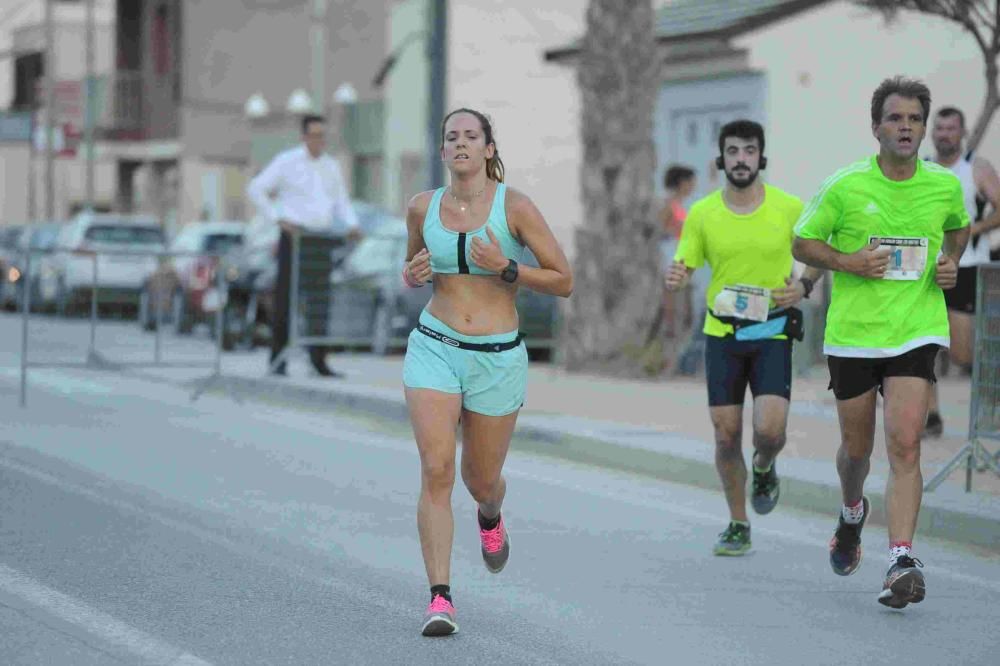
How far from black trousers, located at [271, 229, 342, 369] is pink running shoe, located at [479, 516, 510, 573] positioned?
9785 mm

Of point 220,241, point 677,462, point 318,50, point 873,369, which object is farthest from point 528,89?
point 873,369

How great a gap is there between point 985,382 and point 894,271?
9.32ft

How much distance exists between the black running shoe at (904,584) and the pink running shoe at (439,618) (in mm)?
1711

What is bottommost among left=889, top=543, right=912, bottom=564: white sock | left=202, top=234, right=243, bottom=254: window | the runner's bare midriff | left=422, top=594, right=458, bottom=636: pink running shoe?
left=202, top=234, right=243, bottom=254: window

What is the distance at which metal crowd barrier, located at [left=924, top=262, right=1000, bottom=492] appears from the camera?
10.6 metres

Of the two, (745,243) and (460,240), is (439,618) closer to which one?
(460,240)

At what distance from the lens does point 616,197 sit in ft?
63.7

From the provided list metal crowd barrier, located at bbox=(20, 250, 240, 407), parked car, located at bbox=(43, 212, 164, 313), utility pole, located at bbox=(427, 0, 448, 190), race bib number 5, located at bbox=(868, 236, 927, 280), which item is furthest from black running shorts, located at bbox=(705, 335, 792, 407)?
utility pole, located at bbox=(427, 0, 448, 190)

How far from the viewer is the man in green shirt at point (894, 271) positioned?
7.98 m

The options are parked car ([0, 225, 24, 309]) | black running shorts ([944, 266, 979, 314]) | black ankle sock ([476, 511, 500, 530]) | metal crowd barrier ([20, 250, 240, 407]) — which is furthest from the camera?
parked car ([0, 225, 24, 309])

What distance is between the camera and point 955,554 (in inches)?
377

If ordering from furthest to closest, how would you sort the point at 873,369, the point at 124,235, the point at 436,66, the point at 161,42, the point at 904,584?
the point at 161,42 → the point at 124,235 → the point at 436,66 → the point at 873,369 → the point at 904,584

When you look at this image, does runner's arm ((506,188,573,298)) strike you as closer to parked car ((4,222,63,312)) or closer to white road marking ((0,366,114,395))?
parked car ((4,222,63,312))

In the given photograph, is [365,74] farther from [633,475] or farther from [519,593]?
[519,593]
